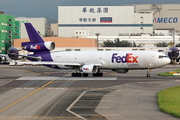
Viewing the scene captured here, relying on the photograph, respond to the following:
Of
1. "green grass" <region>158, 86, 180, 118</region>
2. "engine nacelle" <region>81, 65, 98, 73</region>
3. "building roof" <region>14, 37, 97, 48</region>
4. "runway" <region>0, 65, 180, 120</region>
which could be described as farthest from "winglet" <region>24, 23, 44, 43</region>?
"building roof" <region>14, 37, 97, 48</region>

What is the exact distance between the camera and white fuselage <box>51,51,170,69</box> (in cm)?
6412

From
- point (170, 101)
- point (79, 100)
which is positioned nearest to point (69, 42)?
point (79, 100)

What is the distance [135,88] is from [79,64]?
18916mm

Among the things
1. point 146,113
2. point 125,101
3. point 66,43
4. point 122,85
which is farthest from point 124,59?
point 66,43

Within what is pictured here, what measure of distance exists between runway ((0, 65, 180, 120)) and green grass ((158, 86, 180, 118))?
673mm

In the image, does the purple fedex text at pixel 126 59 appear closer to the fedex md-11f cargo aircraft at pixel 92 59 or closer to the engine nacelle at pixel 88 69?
the fedex md-11f cargo aircraft at pixel 92 59

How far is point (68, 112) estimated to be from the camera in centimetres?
3219

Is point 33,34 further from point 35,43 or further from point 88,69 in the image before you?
point 88,69

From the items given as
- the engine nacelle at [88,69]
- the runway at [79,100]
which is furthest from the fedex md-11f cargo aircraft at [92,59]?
the runway at [79,100]

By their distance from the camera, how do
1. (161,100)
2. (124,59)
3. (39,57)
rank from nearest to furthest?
(161,100) → (124,59) → (39,57)

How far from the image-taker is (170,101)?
37.4m

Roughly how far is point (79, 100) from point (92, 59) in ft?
93.5

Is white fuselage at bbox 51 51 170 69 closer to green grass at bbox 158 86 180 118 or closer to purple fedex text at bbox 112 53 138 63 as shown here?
purple fedex text at bbox 112 53 138 63

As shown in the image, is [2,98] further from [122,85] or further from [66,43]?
[66,43]
